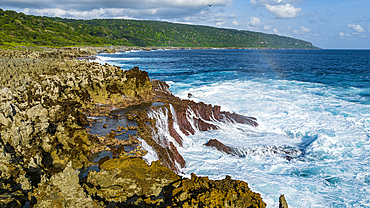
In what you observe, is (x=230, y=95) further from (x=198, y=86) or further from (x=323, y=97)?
(x=323, y=97)

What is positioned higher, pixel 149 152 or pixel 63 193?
pixel 63 193

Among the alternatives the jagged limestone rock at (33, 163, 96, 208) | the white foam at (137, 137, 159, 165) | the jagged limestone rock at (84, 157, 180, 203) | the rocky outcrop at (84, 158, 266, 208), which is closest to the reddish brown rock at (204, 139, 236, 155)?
the white foam at (137, 137, 159, 165)

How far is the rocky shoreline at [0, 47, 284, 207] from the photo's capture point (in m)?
5.96

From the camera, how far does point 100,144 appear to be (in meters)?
10.9

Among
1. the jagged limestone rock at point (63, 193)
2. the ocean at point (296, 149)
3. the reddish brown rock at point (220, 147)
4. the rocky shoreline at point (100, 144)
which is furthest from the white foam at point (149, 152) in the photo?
the reddish brown rock at point (220, 147)

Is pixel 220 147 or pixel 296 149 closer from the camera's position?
pixel 220 147

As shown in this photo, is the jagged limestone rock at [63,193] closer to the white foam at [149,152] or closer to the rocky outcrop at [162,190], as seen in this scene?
the rocky outcrop at [162,190]

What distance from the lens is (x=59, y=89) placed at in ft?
53.0

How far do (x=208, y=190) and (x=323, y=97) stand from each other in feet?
97.7

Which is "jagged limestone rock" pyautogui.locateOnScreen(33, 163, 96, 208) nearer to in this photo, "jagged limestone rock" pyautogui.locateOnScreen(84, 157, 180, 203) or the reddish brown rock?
"jagged limestone rock" pyautogui.locateOnScreen(84, 157, 180, 203)

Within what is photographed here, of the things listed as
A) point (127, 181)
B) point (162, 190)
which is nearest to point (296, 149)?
point (162, 190)

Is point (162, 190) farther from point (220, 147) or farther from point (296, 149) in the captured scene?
point (296, 149)

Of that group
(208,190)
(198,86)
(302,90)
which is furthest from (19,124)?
(302,90)

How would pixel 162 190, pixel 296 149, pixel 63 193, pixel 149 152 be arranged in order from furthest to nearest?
pixel 296 149
pixel 149 152
pixel 162 190
pixel 63 193
